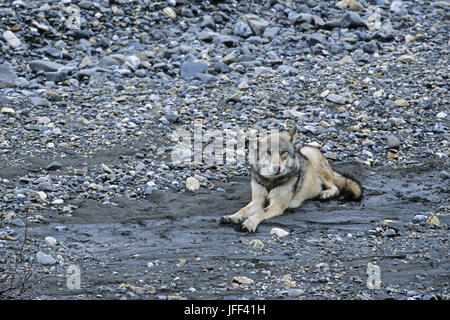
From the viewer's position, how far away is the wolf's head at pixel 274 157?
8.61 m

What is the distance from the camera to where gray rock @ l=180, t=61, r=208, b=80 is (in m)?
13.3

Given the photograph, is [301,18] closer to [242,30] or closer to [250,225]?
[242,30]

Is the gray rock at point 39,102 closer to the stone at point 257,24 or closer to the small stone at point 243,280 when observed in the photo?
the stone at point 257,24

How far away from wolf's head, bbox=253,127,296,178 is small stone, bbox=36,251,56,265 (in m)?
2.99

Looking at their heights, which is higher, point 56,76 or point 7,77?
point 56,76

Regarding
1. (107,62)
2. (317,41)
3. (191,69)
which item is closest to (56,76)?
(107,62)

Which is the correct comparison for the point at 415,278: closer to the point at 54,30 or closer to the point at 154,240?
the point at 154,240

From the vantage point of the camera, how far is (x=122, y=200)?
28.7 feet

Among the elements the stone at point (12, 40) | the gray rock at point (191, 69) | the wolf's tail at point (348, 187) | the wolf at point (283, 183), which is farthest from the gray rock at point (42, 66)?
the wolf's tail at point (348, 187)

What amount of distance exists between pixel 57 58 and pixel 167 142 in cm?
453

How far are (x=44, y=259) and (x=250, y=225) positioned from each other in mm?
2444

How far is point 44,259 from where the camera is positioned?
6.79 m

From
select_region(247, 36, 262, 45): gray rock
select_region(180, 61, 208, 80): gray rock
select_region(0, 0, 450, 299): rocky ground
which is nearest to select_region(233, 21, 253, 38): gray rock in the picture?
select_region(0, 0, 450, 299): rocky ground
